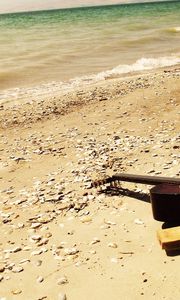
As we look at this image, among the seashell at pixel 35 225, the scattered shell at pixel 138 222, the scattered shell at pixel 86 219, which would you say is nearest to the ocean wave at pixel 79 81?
the seashell at pixel 35 225

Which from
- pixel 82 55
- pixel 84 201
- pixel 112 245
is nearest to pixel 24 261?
pixel 112 245

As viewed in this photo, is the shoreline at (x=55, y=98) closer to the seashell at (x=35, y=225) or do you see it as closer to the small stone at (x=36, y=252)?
the seashell at (x=35, y=225)

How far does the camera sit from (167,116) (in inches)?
570

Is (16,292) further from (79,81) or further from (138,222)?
(79,81)

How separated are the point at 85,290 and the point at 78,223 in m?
2.11

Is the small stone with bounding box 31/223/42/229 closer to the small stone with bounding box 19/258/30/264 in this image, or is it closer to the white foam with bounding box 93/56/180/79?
the small stone with bounding box 19/258/30/264

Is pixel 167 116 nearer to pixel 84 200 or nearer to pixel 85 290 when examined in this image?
pixel 84 200

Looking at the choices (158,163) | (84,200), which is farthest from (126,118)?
(84,200)

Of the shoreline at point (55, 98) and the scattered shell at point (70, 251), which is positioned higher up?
the shoreline at point (55, 98)

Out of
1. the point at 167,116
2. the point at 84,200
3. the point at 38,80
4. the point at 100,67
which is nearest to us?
the point at 84,200

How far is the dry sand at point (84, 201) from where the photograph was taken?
648 cm

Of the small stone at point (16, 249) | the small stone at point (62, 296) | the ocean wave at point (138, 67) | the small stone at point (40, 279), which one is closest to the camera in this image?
the small stone at point (62, 296)

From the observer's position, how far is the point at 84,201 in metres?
9.10

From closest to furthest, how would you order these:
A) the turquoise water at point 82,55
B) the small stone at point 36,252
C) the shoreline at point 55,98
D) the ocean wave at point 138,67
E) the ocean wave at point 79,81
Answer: the small stone at point 36,252
the shoreline at point 55,98
the ocean wave at point 79,81
the ocean wave at point 138,67
the turquoise water at point 82,55
